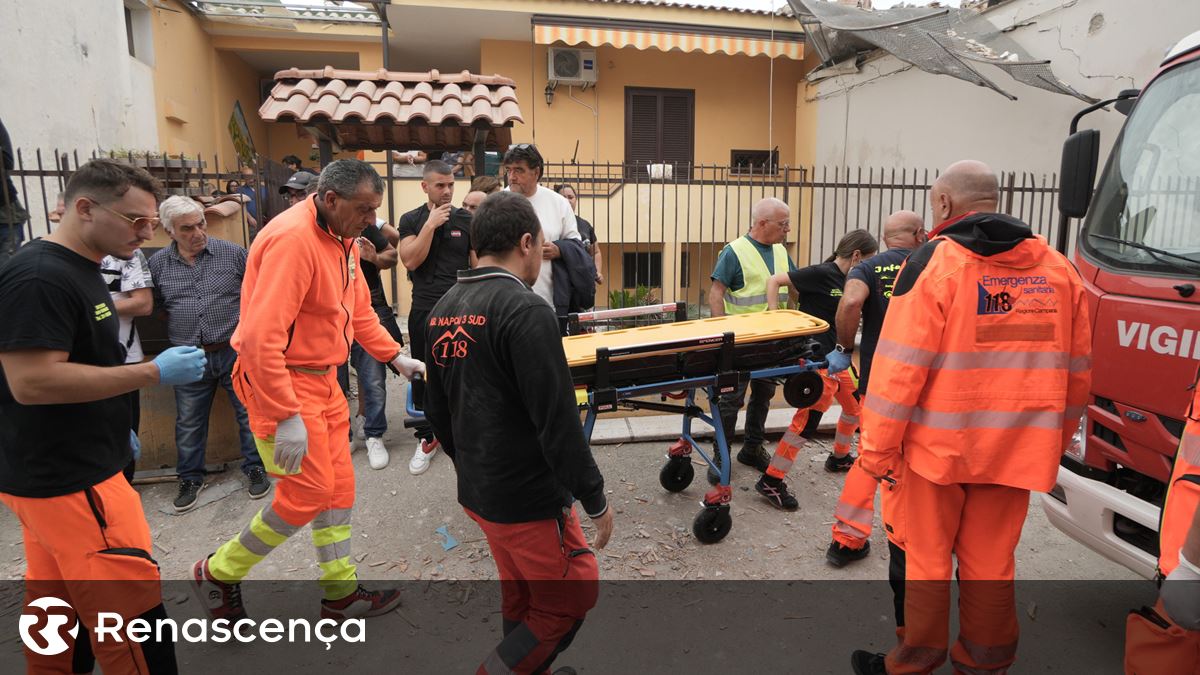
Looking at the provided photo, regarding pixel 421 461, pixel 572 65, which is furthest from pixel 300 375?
pixel 572 65

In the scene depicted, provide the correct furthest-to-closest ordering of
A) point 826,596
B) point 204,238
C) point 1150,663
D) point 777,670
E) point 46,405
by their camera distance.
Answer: point 204,238 → point 826,596 → point 777,670 → point 46,405 → point 1150,663

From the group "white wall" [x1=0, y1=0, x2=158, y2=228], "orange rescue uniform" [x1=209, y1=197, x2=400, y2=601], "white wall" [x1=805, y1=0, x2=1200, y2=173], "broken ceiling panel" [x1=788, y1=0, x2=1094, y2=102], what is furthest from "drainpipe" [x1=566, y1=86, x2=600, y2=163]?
"orange rescue uniform" [x1=209, y1=197, x2=400, y2=601]

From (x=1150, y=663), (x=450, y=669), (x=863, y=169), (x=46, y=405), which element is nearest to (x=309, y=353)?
(x=46, y=405)

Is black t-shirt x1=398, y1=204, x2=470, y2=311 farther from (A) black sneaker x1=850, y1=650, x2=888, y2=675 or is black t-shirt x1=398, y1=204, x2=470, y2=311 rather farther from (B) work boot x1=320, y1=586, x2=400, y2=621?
(A) black sneaker x1=850, y1=650, x2=888, y2=675

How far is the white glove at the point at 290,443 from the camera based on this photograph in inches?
107

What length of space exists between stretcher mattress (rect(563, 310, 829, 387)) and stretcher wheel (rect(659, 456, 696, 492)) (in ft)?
3.35

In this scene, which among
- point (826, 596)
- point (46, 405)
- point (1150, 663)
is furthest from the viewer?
point (826, 596)

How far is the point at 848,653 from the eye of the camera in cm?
289

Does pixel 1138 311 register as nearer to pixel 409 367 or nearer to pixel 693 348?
pixel 693 348

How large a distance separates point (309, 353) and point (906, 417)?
249cm

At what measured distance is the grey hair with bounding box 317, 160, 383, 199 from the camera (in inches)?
115

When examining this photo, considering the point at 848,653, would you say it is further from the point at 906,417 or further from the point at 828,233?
the point at 828,233

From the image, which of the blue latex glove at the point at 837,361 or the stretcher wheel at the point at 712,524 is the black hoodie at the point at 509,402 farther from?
the blue latex glove at the point at 837,361

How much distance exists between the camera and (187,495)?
14.6 feet
